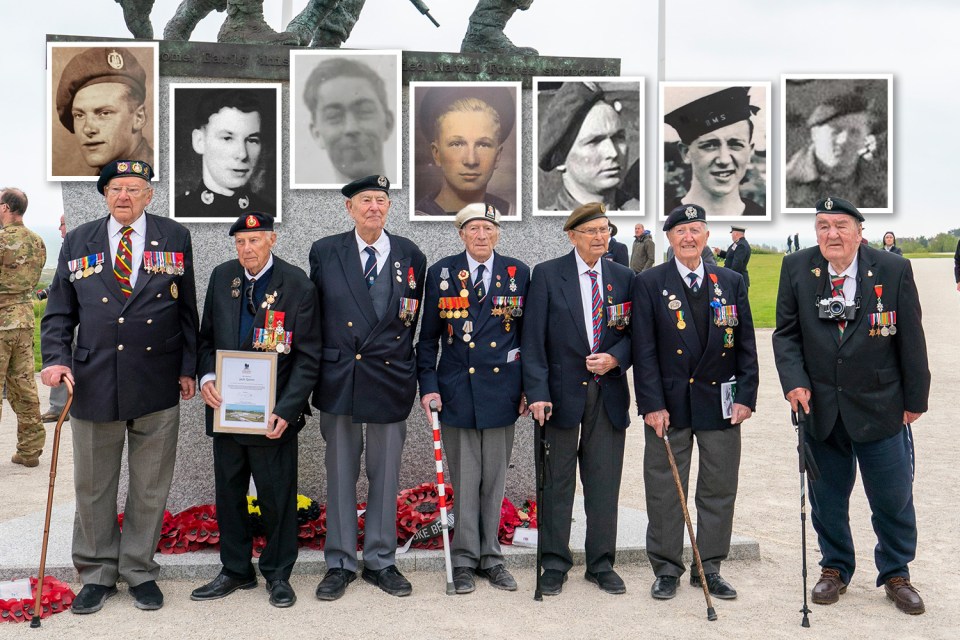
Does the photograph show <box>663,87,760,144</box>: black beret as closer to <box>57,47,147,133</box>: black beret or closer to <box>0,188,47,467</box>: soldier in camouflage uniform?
<box>57,47,147,133</box>: black beret

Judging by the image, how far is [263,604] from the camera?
467 cm

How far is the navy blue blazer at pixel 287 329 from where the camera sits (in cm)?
464

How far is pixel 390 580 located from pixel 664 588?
1.42 m

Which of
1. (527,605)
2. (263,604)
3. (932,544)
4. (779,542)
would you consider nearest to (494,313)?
(527,605)

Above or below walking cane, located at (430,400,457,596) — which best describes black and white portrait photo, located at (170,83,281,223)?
above

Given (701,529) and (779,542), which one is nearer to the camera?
(701,529)

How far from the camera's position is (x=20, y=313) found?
8.04 metres

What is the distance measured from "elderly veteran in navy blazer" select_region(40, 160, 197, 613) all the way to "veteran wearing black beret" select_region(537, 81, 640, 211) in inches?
100

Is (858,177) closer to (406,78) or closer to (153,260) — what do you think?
(406,78)

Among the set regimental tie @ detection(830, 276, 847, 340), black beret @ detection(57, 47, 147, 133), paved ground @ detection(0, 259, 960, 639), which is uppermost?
black beret @ detection(57, 47, 147, 133)

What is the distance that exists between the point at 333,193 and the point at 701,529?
3.14 meters

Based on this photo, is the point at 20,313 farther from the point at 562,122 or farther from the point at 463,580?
the point at 463,580

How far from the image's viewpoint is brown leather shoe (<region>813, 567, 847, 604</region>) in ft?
15.3

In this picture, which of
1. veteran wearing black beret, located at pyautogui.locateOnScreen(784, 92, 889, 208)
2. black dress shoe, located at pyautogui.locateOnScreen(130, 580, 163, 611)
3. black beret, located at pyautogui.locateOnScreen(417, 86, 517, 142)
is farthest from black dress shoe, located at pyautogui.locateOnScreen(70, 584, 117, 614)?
veteran wearing black beret, located at pyautogui.locateOnScreen(784, 92, 889, 208)
